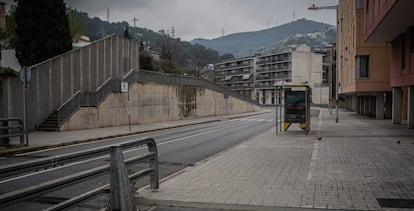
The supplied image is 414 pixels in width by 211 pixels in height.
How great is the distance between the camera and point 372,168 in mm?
9859

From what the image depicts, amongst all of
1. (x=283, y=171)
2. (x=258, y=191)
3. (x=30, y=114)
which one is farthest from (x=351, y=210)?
(x=30, y=114)

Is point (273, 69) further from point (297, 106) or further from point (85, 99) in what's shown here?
point (297, 106)

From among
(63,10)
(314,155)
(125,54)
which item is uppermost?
(63,10)

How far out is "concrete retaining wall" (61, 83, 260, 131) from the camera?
25.7 metres

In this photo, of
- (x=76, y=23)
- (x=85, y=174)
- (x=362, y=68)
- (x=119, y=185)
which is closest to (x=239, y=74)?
(x=76, y=23)

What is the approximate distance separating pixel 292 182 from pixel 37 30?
2372 cm

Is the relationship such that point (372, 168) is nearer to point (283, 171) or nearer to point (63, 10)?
point (283, 171)

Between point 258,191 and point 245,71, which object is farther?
point 245,71

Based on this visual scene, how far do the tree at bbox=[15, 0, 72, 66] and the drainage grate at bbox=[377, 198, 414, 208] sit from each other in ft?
82.0

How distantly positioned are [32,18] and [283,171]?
903 inches

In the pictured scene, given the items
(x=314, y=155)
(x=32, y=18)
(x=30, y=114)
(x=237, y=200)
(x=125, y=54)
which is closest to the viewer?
(x=237, y=200)

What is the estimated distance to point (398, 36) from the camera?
2594 centimetres

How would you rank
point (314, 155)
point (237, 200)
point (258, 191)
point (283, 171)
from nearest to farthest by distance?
1. point (237, 200)
2. point (258, 191)
3. point (283, 171)
4. point (314, 155)

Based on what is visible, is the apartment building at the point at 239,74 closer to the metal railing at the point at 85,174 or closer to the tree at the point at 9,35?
the tree at the point at 9,35
